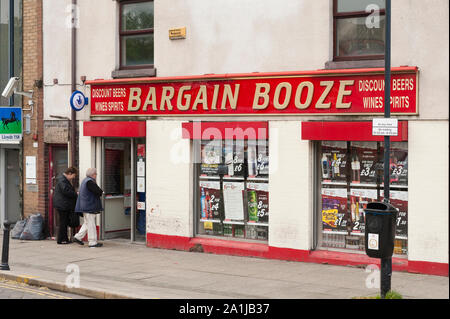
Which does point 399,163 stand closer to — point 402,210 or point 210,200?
point 402,210

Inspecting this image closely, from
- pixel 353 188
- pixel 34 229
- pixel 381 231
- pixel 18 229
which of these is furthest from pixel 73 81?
pixel 381 231

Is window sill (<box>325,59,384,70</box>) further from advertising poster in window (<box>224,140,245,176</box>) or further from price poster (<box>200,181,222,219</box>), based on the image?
price poster (<box>200,181,222,219</box>)

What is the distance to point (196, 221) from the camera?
1455cm

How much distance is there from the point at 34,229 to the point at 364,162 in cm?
813

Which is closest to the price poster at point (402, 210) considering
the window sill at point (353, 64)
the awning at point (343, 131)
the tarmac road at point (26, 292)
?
the awning at point (343, 131)

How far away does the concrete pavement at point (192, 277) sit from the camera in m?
10.2

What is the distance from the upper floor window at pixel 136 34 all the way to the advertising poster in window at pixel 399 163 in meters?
5.73

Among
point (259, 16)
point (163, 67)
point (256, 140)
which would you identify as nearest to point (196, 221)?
point (256, 140)

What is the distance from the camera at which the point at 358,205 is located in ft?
41.5

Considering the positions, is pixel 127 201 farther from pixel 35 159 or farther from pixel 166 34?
pixel 166 34

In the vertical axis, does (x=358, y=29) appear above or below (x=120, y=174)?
above

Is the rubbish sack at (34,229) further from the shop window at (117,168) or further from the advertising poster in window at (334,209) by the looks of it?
the advertising poster in window at (334,209)

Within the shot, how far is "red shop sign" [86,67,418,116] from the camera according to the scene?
11984 millimetres

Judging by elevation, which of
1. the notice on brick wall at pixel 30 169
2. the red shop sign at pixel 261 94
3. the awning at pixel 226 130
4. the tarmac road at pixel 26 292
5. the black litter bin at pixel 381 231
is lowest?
the tarmac road at pixel 26 292
